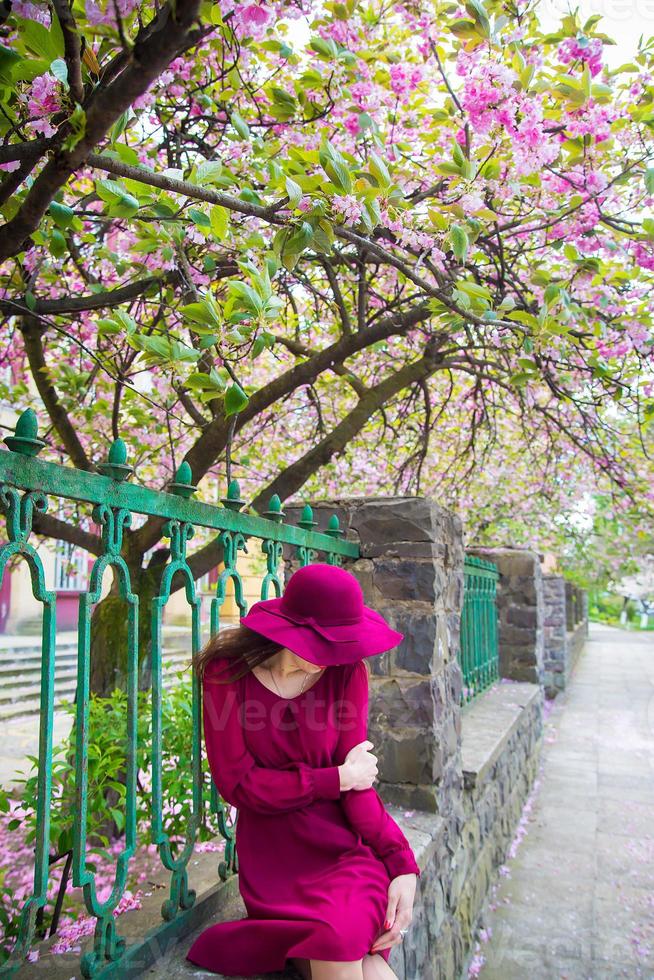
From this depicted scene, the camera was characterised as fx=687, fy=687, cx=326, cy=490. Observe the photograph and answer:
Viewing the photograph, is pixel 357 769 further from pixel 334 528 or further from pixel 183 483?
pixel 334 528

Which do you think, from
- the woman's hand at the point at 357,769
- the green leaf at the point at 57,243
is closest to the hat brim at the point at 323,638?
the woman's hand at the point at 357,769

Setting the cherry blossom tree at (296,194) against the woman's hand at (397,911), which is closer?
the cherry blossom tree at (296,194)

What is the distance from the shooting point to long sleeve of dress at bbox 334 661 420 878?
66.9 inches

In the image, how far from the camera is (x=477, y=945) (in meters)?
3.24

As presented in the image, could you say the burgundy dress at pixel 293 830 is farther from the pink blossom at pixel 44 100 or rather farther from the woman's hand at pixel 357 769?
the pink blossom at pixel 44 100

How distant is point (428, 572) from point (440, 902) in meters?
1.29

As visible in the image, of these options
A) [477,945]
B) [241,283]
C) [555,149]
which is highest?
[555,149]

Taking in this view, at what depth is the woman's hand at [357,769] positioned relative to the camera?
1.68 m

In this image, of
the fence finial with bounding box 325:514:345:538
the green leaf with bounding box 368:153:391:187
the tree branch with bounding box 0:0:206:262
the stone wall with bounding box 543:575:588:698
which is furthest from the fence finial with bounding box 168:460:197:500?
the stone wall with bounding box 543:575:588:698

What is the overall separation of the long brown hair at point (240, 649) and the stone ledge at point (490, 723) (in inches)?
81.3

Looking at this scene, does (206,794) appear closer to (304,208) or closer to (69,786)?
(69,786)

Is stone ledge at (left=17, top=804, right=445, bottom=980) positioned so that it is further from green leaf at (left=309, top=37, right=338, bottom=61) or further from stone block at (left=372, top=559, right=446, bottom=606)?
green leaf at (left=309, top=37, right=338, bottom=61)

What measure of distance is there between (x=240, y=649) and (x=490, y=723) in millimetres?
3382

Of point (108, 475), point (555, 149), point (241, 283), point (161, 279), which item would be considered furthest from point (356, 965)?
point (555, 149)
